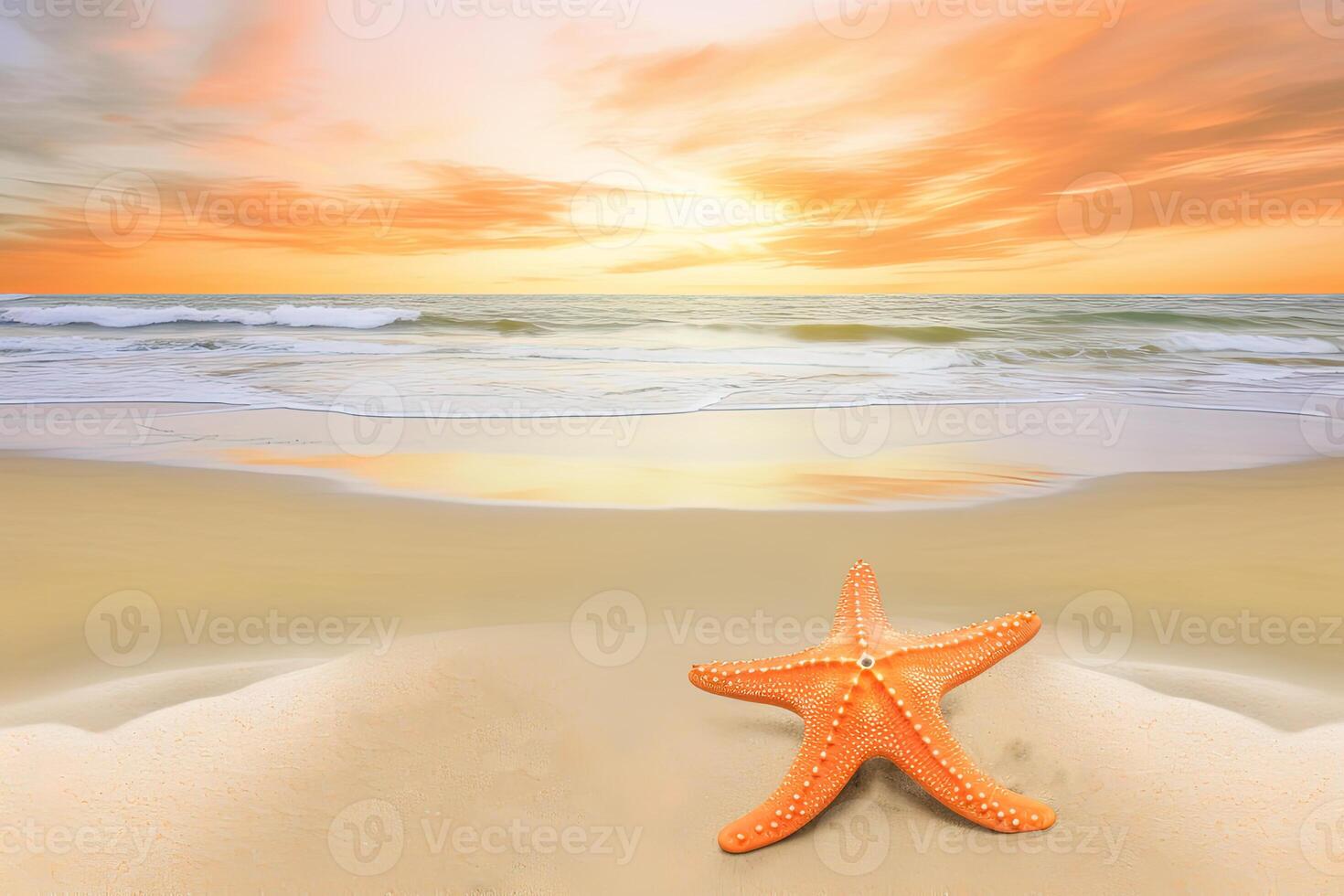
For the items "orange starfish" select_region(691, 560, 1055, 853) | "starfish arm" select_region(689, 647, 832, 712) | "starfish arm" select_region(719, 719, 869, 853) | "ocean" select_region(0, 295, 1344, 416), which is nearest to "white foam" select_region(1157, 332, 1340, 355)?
"ocean" select_region(0, 295, 1344, 416)

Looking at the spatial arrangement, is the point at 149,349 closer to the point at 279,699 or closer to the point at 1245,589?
the point at 279,699

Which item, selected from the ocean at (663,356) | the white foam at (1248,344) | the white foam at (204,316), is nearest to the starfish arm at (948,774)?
the ocean at (663,356)

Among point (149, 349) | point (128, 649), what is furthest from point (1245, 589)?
point (149, 349)

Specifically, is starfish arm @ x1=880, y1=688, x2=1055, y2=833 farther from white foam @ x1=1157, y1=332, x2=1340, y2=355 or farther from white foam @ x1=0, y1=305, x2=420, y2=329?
white foam @ x1=0, y1=305, x2=420, y2=329

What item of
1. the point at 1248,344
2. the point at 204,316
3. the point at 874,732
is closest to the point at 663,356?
the point at 1248,344

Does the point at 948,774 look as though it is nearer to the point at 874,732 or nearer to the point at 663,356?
the point at 874,732

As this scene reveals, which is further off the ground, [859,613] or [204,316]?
[204,316]
